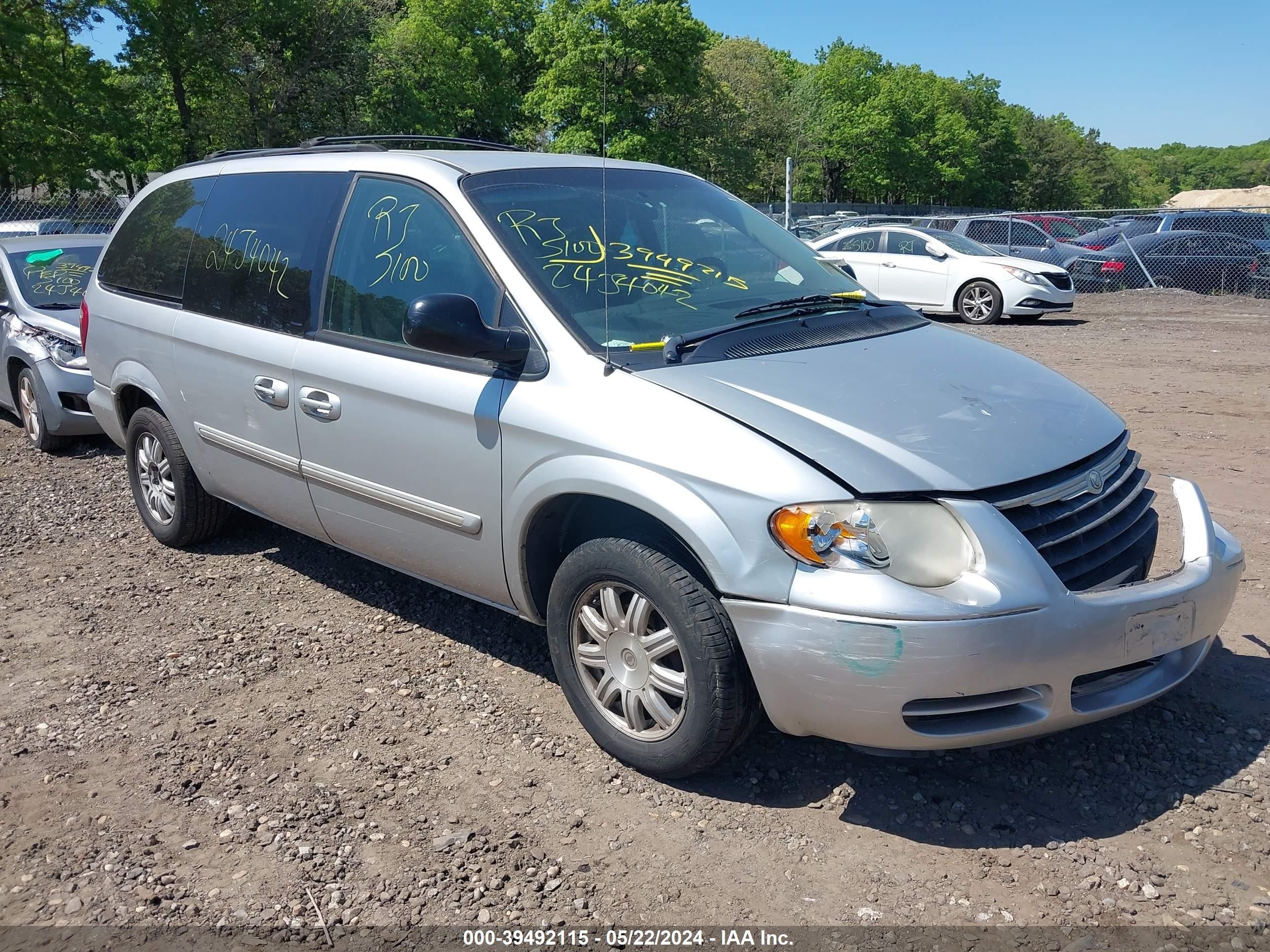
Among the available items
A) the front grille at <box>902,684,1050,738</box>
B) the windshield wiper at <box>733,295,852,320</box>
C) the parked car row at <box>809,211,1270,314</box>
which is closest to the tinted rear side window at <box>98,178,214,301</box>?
the windshield wiper at <box>733,295,852,320</box>

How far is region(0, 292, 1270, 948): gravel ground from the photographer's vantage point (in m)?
2.79

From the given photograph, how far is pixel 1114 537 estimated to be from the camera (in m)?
3.16

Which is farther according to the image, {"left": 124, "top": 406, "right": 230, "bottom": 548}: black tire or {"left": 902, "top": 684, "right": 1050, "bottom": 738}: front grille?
{"left": 124, "top": 406, "right": 230, "bottom": 548}: black tire

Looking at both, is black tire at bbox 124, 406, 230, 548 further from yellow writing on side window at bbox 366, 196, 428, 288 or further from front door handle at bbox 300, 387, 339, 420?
yellow writing on side window at bbox 366, 196, 428, 288

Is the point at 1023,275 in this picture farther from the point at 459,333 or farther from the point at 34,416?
the point at 459,333

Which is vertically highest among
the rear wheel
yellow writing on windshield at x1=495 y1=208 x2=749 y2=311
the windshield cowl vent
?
yellow writing on windshield at x1=495 y1=208 x2=749 y2=311

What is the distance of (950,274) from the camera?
1641 centimetres

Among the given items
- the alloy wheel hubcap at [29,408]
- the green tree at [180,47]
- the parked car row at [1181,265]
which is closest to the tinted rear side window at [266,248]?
the alloy wheel hubcap at [29,408]

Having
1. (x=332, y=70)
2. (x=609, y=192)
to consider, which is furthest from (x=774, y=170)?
(x=609, y=192)

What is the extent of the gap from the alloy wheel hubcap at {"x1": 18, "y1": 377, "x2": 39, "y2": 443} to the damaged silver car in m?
0.01

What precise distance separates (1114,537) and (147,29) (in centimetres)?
4293

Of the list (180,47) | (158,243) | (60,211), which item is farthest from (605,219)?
(180,47)

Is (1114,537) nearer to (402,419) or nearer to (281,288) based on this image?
(402,419)

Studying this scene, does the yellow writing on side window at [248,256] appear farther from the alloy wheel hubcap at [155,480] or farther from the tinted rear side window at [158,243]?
the alloy wheel hubcap at [155,480]
